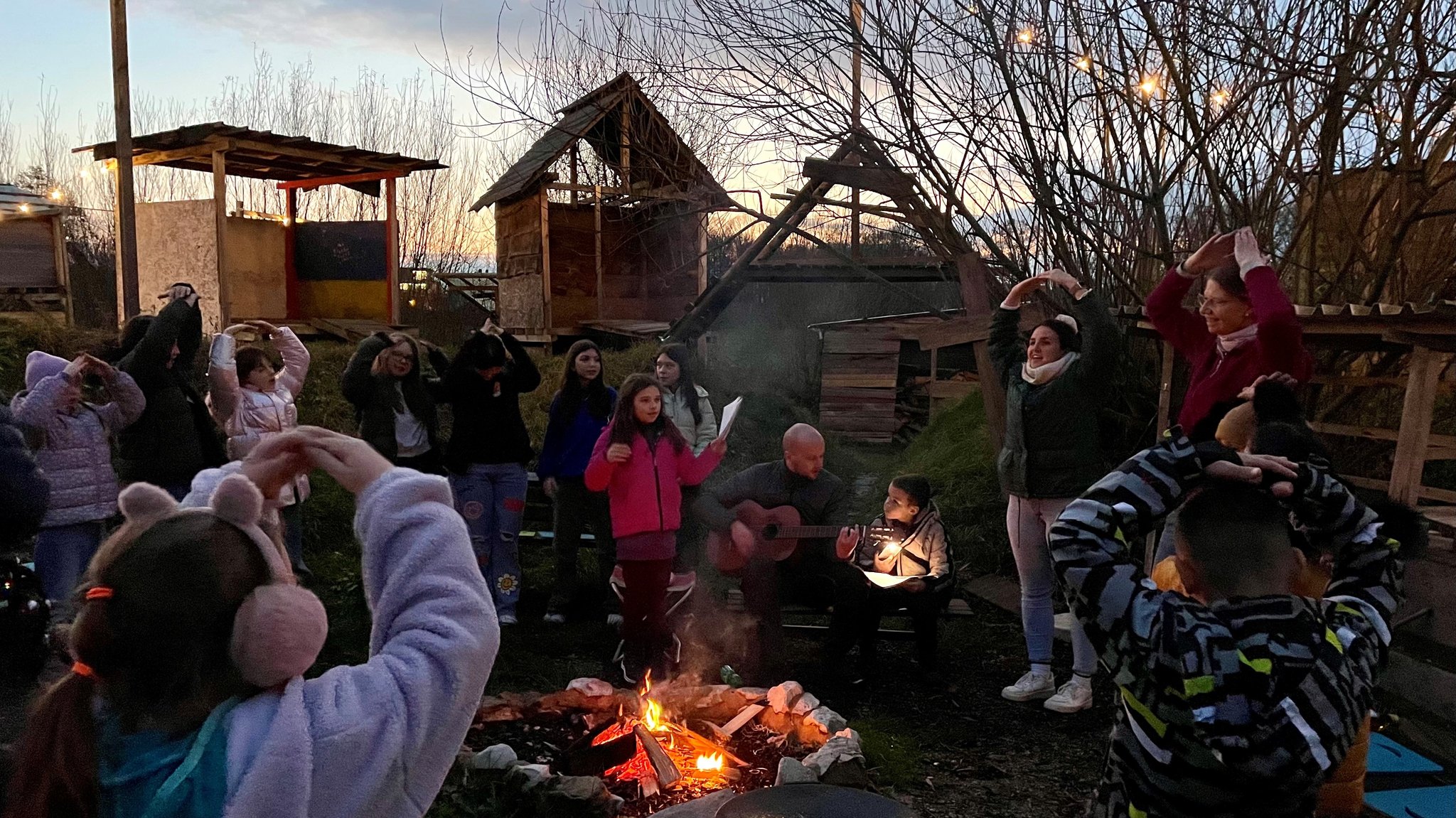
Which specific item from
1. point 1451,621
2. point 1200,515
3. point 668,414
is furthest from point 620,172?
point 1200,515

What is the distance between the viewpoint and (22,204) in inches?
450

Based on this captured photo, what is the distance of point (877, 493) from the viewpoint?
35.0 ft

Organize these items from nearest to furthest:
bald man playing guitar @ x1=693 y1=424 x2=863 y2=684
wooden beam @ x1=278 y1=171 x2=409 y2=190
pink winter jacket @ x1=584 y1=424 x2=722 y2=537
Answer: pink winter jacket @ x1=584 y1=424 x2=722 y2=537 → bald man playing guitar @ x1=693 y1=424 x2=863 y2=684 → wooden beam @ x1=278 y1=171 x2=409 y2=190

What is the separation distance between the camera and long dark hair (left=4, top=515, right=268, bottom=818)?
1306 millimetres

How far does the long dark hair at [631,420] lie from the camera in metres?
5.51

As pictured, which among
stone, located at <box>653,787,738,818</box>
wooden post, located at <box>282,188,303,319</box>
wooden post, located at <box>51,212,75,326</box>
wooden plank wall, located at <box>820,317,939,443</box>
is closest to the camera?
stone, located at <box>653,787,738,818</box>

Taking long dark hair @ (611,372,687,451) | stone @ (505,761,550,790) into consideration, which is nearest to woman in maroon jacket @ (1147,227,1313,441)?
long dark hair @ (611,372,687,451)

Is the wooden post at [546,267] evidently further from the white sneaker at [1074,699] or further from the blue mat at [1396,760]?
the blue mat at [1396,760]

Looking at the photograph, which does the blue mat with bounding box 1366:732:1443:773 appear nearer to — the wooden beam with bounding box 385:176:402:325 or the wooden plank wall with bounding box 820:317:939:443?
the wooden plank wall with bounding box 820:317:939:443

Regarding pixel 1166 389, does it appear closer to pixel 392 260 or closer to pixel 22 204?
pixel 392 260

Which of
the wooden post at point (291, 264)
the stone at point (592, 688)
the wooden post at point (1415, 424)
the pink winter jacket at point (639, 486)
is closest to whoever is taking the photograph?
the stone at point (592, 688)

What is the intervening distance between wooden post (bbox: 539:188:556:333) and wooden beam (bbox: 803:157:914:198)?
905 centimetres

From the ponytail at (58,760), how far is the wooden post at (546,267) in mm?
14246

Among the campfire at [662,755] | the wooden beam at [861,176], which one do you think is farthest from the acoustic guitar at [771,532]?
the wooden beam at [861,176]
